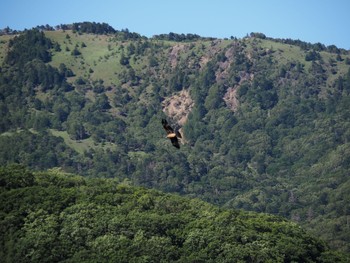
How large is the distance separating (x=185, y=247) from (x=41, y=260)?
2255 centimetres

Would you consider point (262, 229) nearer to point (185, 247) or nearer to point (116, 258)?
point (185, 247)

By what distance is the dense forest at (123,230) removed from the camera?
5453 inches

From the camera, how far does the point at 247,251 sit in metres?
144

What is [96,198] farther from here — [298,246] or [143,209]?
[298,246]

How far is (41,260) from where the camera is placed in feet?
443

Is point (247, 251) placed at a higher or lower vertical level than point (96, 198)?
lower

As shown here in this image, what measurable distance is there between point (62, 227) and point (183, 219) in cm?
2228

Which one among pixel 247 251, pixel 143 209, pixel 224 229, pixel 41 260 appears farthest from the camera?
pixel 143 209

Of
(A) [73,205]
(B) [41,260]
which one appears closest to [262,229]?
(A) [73,205]

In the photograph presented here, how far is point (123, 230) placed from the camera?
147750mm

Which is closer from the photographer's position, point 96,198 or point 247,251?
point 247,251

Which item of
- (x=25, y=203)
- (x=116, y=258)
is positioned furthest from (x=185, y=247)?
(x=25, y=203)

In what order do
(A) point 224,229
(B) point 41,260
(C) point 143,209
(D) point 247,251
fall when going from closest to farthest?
(B) point 41,260
(D) point 247,251
(A) point 224,229
(C) point 143,209

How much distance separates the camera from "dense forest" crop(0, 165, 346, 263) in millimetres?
138500
